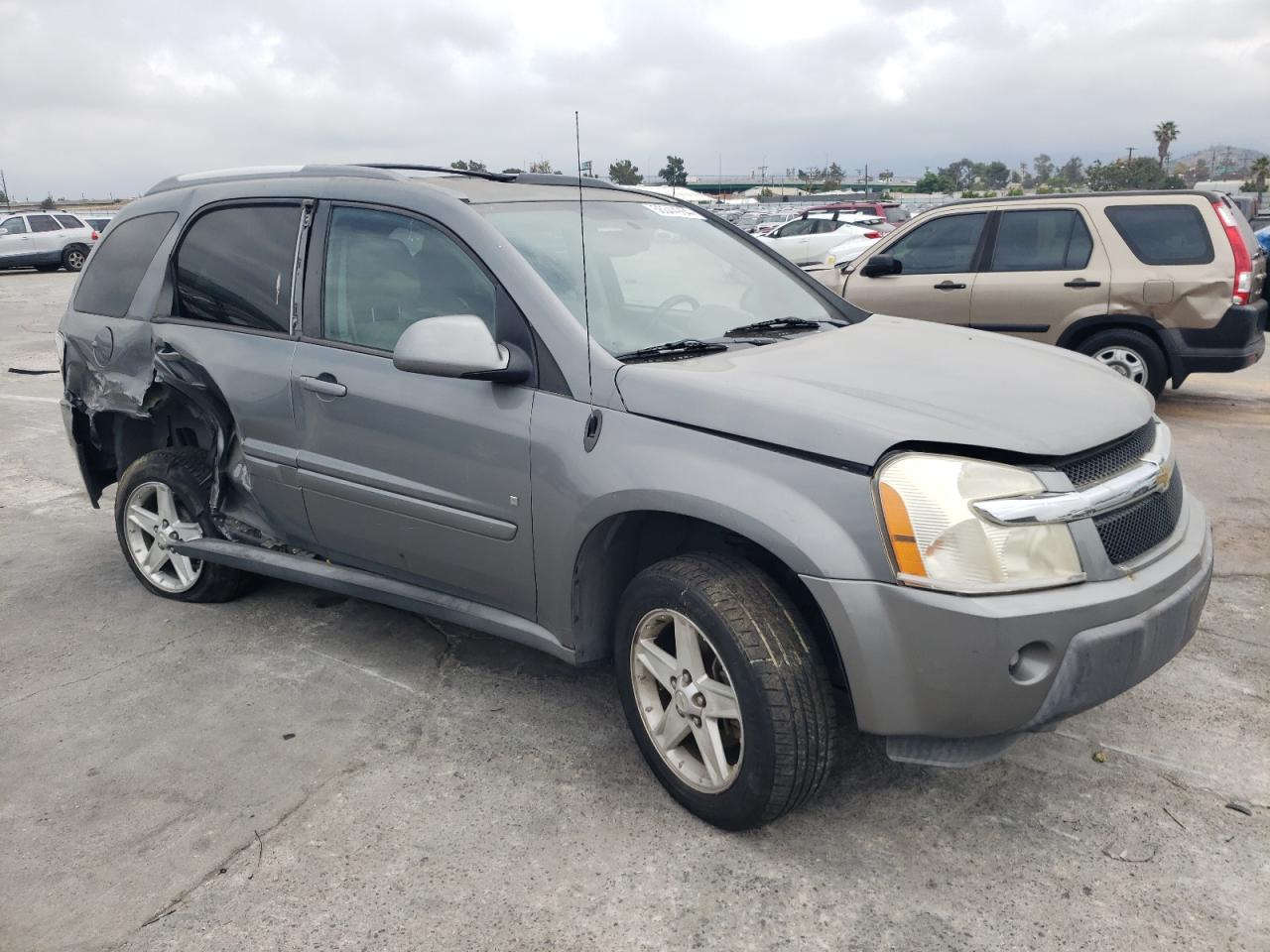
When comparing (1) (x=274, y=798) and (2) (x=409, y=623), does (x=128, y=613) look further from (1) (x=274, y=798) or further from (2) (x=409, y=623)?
(1) (x=274, y=798)

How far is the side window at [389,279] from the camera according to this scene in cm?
332

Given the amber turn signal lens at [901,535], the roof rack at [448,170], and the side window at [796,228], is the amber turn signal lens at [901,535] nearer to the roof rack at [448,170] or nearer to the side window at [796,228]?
the roof rack at [448,170]

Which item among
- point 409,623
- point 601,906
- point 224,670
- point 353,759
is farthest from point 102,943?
point 409,623

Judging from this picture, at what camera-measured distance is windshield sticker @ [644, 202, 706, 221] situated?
3.98 m

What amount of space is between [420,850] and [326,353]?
5.85ft

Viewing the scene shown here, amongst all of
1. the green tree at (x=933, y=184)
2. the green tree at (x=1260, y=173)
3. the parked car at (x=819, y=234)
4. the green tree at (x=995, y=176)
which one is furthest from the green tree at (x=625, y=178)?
the green tree at (x=995, y=176)

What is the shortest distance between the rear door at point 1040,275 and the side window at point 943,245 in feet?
0.57

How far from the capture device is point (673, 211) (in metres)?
4.07

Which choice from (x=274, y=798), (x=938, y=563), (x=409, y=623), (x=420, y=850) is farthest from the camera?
(x=409, y=623)

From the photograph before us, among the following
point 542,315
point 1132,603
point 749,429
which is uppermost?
point 542,315

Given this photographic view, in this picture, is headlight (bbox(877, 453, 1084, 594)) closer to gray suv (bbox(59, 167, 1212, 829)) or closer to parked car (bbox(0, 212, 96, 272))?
gray suv (bbox(59, 167, 1212, 829))

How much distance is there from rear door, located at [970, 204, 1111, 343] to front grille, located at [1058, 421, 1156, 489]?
533 centimetres

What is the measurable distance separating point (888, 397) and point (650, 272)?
122 centimetres

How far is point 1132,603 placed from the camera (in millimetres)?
2488
